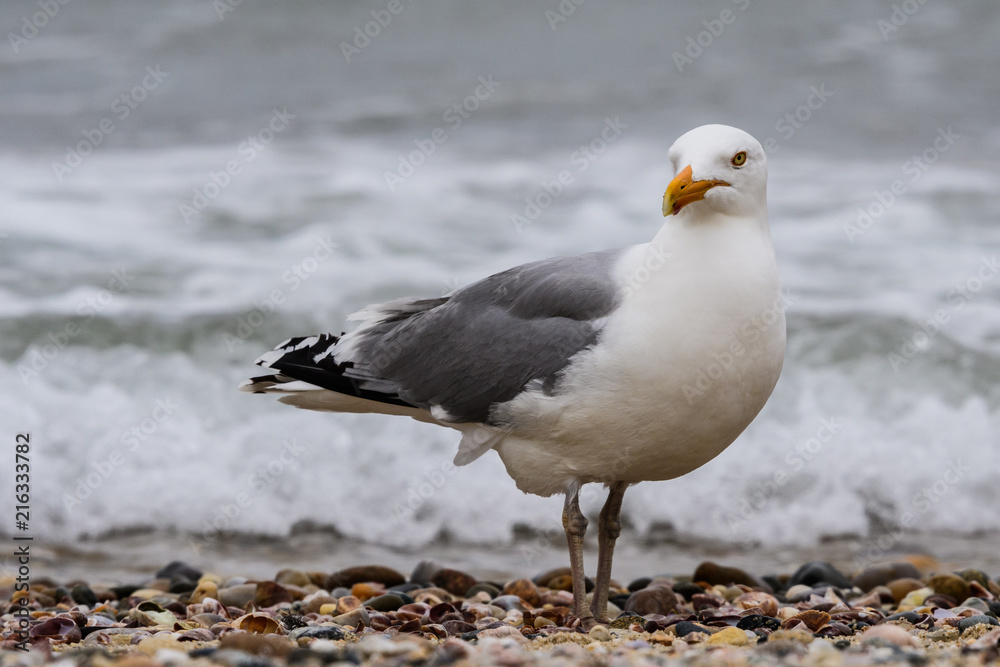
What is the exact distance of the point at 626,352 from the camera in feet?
14.0

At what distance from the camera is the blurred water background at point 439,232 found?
7.36 metres

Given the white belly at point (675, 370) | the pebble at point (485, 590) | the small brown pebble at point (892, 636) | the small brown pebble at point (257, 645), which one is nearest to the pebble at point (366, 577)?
the pebble at point (485, 590)

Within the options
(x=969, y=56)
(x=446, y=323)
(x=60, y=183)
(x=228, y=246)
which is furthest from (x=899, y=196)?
(x=60, y=183)

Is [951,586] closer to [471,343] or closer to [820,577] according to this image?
[820,577]

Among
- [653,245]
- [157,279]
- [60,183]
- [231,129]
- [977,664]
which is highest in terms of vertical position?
[231,129]

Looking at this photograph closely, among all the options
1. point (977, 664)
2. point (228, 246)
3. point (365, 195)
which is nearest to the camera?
point (977, 664)

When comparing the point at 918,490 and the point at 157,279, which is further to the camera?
the point at 157,279

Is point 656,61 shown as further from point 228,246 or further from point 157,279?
point 157,279

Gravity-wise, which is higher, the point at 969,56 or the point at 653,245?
the point at 969,56

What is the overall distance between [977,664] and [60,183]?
11.2m

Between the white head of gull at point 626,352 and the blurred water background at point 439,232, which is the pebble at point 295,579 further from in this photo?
the white head of gull at point 626,352

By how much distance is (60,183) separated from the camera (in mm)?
12188

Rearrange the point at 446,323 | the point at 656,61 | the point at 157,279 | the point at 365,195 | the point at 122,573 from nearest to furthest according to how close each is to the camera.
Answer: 1. the point at 446,323
2. the point at 122,573
3. the point at 157,279
4. the point at 365,195
5. the point at 656,61

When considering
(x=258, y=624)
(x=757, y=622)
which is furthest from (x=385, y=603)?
(x=757, y=622)
